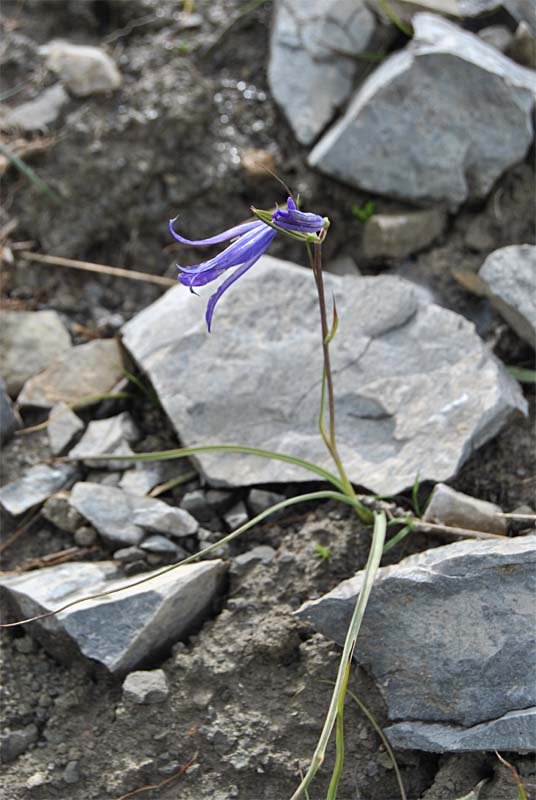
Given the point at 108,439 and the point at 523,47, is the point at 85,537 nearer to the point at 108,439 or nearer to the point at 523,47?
the point at 108,439

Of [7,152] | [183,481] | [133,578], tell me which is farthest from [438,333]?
[7,152]

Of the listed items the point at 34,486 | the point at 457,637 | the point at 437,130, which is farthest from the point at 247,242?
the point at 437,130

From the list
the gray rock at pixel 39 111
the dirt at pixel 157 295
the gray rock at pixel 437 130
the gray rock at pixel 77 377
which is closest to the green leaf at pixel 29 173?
the dirt at pixel 157 295

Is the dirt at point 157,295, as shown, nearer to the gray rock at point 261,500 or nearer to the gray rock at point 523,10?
the gray rock at point 261,500

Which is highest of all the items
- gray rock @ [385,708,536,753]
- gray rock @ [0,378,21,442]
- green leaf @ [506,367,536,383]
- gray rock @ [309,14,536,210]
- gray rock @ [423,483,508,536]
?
gray rock @ [309,14,536,210]

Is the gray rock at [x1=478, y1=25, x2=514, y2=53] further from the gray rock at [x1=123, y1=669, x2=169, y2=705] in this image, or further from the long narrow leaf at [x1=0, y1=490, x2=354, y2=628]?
the gray rock at [x1=123, y1=669, x2=169, y2=705]

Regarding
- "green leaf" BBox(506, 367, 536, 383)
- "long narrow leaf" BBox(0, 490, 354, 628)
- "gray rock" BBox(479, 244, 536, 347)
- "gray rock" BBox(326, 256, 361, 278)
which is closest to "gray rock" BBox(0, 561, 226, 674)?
"long narrow leaf" BBox(0, 490, 354, 628)
